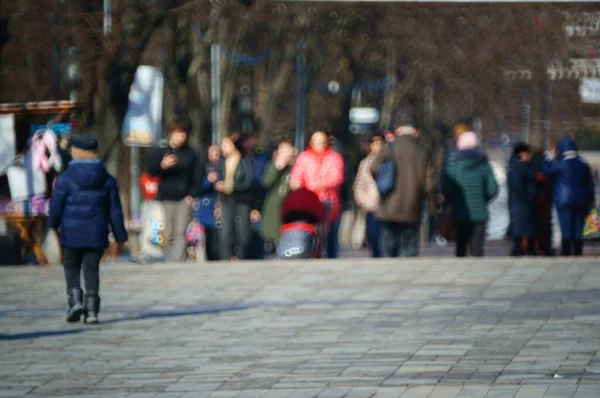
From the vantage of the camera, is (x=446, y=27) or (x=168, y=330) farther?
(x=446, y=27)

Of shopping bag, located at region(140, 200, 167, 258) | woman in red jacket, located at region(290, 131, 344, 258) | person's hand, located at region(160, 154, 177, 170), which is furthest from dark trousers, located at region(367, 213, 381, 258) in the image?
shopping bag, located at region(140, 200, 167, 258)

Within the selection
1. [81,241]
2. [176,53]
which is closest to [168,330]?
[81,241]

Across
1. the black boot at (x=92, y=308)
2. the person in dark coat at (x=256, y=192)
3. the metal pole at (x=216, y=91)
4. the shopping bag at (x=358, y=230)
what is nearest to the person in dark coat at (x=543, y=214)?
the person in dark coat at (x=256, y=192)

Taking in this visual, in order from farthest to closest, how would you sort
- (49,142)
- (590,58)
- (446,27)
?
(446,27), (590,58), (49,142)

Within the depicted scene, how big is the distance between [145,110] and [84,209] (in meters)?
10.2

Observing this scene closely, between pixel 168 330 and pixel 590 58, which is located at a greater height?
pixel 590 58

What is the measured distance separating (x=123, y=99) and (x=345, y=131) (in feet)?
45.9

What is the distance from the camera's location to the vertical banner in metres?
23.0

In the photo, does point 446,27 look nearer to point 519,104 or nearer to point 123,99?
point 519,104

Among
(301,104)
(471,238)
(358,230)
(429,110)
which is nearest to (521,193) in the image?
(471,238)

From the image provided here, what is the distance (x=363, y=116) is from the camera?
4212 cm

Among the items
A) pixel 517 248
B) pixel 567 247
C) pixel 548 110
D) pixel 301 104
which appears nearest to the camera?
pixel 567 247

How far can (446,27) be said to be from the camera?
37.2 metres

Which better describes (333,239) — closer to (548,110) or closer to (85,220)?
(85,220)
